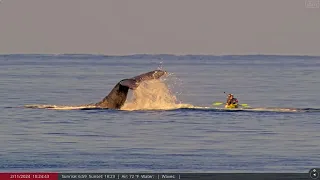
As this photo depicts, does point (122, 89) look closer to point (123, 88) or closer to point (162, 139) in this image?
point (123, 88)

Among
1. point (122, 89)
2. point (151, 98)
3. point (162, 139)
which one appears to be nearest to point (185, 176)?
point (162, 139)

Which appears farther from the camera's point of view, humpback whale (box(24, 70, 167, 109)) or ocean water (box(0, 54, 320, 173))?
humpback whale (box(24, 70, 167, 109))

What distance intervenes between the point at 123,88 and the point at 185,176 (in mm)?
24175

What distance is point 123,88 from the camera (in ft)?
203

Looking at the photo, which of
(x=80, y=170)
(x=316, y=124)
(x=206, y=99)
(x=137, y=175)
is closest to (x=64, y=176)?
(x=137, y=175)

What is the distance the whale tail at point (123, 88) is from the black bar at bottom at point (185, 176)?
21.9 metres

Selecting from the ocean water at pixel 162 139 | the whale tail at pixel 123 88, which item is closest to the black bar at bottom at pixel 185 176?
the ocean water at pixel 162 139

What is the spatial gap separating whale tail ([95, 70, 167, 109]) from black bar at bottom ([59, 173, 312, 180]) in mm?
21903

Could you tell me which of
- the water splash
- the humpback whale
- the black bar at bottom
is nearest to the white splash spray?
the water splash

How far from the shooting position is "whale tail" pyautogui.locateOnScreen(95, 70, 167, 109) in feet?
202

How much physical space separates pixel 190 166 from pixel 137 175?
20.2 ft

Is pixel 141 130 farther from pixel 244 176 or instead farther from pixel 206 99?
pixel 206 99

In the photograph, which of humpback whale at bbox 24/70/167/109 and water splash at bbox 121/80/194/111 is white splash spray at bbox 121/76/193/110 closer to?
water splash at bbox 121/80/194/111

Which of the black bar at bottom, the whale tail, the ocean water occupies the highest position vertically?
the whale tail
